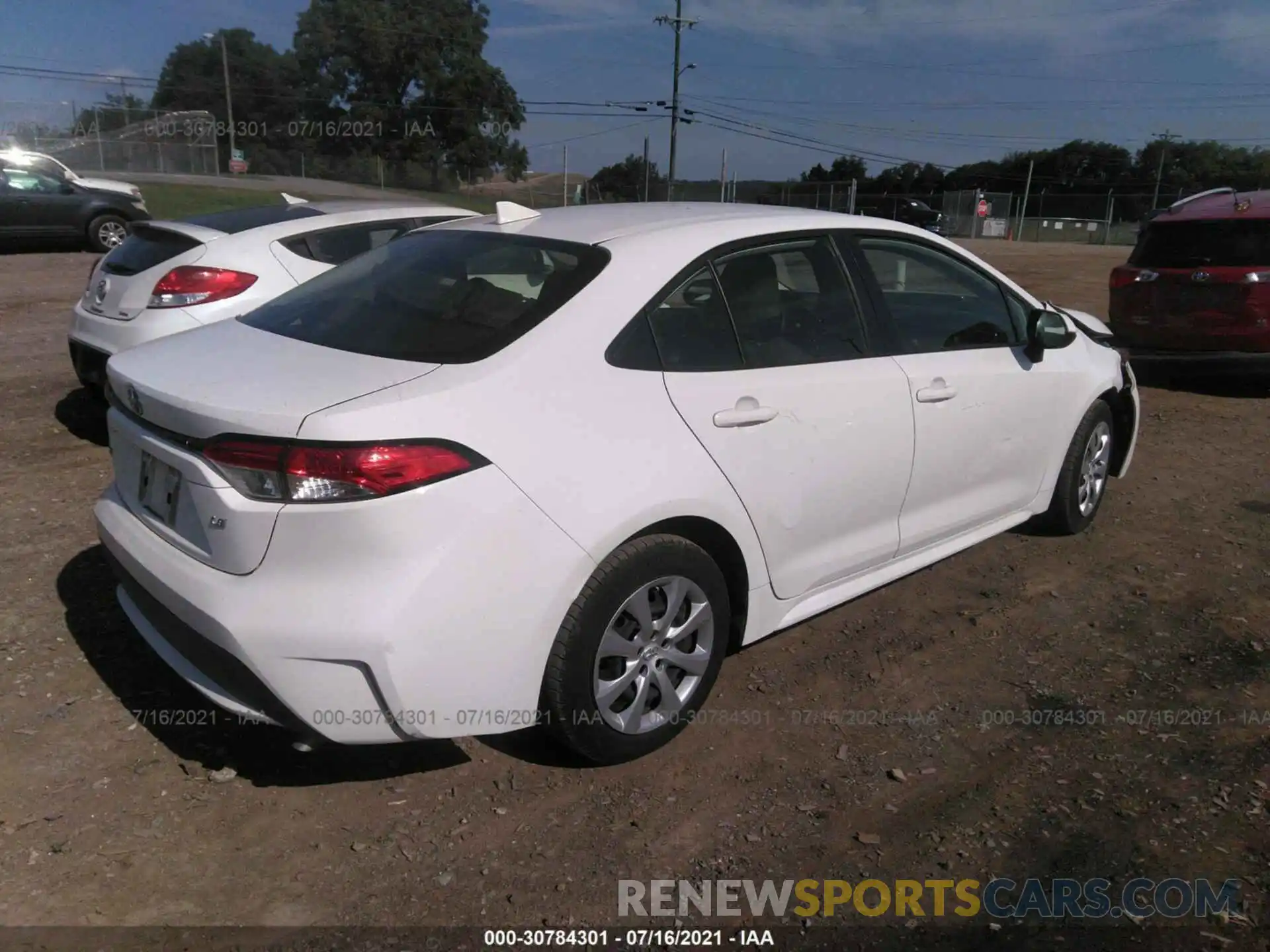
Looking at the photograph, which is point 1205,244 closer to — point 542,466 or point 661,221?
point 661,221

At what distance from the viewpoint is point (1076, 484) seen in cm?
493

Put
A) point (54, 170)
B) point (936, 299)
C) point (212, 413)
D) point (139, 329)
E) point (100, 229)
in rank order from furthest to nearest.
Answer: point (54, 170) < point (100, 229) < point (139, 329) < point (936, 299) < point (212, 413)

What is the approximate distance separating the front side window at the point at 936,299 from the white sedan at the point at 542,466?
24mm

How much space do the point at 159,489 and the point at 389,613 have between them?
90 centimetres

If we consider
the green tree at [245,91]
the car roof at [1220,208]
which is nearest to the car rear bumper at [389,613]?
the car roof at [1220,208]

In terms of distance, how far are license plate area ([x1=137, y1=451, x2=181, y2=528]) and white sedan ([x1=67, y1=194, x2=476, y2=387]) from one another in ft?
9.89

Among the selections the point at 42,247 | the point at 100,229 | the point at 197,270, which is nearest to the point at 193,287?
the point at 197,270

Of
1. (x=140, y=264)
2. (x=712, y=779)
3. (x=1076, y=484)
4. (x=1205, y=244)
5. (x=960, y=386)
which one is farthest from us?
(x=1205, y=244)

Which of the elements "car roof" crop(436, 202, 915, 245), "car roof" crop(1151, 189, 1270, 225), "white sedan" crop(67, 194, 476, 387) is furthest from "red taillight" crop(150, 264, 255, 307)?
"car roof" crop(1151, 189, 1270, 225)

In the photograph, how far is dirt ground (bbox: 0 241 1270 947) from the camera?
8.72 ft

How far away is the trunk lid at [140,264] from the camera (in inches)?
231

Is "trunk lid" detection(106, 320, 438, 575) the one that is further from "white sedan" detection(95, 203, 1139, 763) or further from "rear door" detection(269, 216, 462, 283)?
"rear door" detection(269, 216, 462, 283)

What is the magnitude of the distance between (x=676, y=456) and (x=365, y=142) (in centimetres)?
7158

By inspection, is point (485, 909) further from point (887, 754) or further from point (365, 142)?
point (365, 142)
